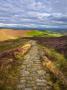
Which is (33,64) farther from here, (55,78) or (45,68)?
(55,78)

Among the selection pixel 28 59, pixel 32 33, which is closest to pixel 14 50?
pixel 28 59

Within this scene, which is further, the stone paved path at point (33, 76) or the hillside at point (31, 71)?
the hillside at point (31, 71)

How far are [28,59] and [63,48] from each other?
17.1ft

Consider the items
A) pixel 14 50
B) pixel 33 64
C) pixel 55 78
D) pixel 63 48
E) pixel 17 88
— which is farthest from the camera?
pixel 63 48

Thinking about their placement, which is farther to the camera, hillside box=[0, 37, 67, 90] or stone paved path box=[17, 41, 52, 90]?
hillside box=[0, 37, 67, 90]

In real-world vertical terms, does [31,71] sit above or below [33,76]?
above

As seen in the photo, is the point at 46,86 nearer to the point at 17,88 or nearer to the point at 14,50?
the point at 17,88

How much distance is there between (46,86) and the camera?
24.1 meters

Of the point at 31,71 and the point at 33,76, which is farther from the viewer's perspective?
the point at 31,71

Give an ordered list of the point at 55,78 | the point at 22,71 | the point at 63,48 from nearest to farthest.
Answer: the point at 55,78, the point at 22,71, the point at 63,48

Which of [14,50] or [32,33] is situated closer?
[14,50]

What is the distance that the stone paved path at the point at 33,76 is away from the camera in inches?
945

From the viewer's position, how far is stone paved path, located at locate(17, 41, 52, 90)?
78.8 feet

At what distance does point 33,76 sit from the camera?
26.2 metres
